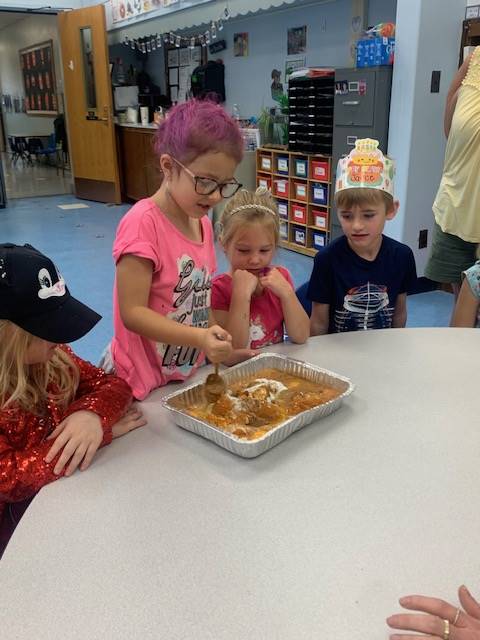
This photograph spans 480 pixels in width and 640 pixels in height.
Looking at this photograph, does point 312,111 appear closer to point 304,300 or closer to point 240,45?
point 240,45

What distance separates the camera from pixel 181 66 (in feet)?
22.3

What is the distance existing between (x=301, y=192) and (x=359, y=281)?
10.0 ft

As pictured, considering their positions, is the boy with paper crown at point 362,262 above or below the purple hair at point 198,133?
below

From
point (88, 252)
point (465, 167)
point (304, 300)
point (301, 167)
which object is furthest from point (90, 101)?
point (304, 300)

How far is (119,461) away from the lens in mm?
912

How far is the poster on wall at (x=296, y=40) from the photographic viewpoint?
482cm

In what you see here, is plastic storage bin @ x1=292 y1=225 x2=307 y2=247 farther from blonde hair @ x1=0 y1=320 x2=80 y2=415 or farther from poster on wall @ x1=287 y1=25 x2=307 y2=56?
blonde hair @ x1=0 y1=320 x2=80 y2=415

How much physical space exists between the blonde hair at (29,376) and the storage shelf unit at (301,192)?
337 cm

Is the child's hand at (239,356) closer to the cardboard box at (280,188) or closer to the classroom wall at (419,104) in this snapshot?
the classroom wall at (419,104)

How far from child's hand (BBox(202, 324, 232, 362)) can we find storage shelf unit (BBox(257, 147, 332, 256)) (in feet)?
11.0

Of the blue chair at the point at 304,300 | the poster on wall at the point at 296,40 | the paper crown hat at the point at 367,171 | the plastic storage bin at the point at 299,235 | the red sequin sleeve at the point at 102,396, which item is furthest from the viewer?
the poster on wall at the point at 296,40

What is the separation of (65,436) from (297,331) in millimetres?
682

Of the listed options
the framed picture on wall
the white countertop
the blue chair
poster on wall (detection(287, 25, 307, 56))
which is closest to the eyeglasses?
the blue chair

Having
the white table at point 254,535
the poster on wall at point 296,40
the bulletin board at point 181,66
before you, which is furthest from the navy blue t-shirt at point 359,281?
the bulletin board at point 181,66
